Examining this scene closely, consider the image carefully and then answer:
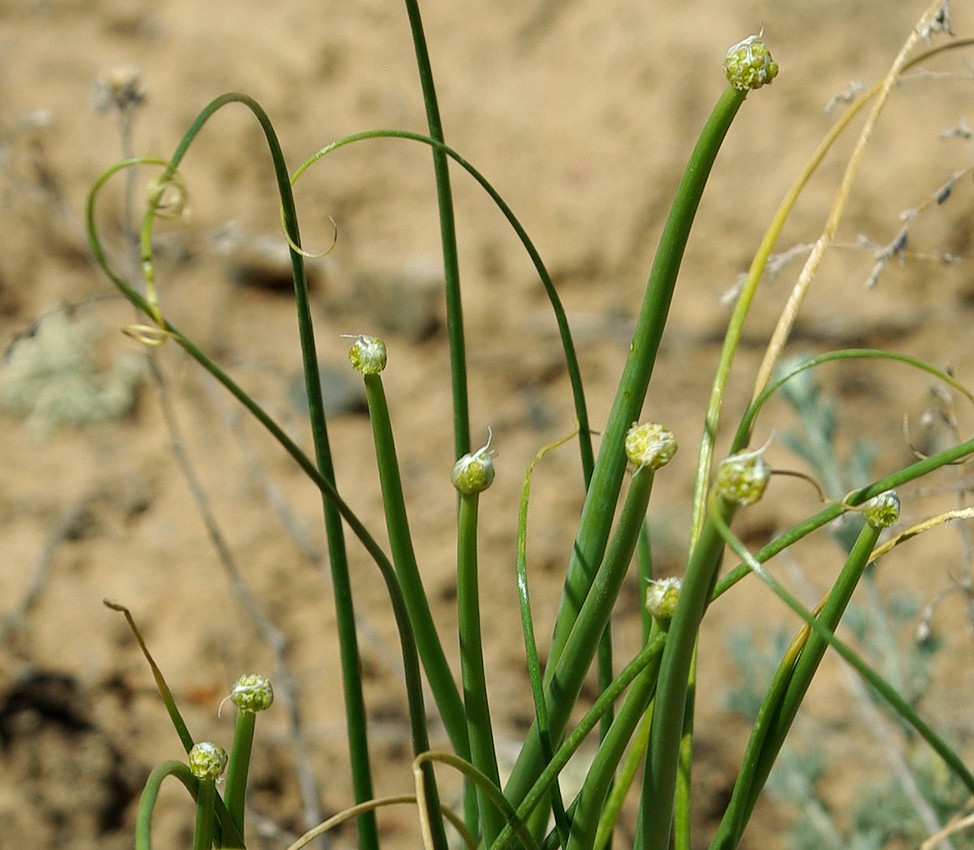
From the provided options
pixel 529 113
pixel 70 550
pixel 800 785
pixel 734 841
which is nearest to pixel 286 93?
pixel 529 113

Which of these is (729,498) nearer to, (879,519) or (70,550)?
(879,519)

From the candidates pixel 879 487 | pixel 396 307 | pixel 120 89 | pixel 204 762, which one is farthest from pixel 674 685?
pixel 396 307

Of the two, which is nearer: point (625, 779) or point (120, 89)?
point (625, 779)

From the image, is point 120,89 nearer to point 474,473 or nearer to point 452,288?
point 452,288

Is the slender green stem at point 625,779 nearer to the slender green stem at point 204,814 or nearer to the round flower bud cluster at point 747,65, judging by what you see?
the slender green stem at point 204,814

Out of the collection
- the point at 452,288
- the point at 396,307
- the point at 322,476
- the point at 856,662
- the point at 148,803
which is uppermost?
the point at 396,307

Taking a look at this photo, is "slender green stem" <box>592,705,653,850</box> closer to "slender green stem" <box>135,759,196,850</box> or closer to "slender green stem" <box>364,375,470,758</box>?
"slender green stem" <box>364,375,470,758</box>

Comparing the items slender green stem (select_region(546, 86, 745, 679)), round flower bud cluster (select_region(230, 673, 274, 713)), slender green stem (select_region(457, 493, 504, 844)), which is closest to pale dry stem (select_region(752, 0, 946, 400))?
slender green stem (select_region(546, 86, 745, 679))
